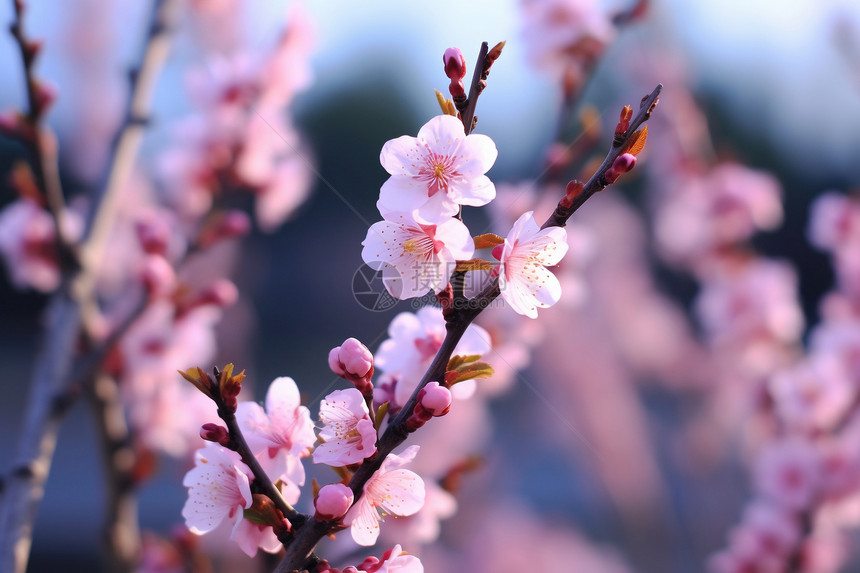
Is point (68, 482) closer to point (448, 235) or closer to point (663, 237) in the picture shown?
point (663, 237)

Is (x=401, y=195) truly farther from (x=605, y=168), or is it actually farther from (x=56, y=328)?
(x=56, y=328)

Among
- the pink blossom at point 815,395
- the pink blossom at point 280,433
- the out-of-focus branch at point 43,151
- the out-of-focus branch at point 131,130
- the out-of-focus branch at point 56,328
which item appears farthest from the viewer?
the pink blossom at point 815,395

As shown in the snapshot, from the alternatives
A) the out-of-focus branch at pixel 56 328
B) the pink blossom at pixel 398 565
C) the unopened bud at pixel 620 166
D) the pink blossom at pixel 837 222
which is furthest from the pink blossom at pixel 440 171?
the pink blossom at pixel 837 222

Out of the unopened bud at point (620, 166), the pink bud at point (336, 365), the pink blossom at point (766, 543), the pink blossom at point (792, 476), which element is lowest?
the pink blossom at point (766, 543)

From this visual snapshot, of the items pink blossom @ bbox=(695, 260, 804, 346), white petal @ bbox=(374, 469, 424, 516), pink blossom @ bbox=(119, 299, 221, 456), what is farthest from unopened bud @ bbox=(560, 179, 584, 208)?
pink blossom @ bbox=(695, 260, 804, 346)

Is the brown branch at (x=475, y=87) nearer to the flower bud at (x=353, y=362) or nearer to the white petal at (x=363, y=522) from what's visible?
the flower bud at (x=353, y=362)

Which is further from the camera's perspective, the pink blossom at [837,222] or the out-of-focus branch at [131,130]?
the pink blossom at [837,222]

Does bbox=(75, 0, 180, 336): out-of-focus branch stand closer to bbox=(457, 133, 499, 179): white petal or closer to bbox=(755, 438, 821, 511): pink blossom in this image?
bbox=(457, 133, 499, 179): white petal
